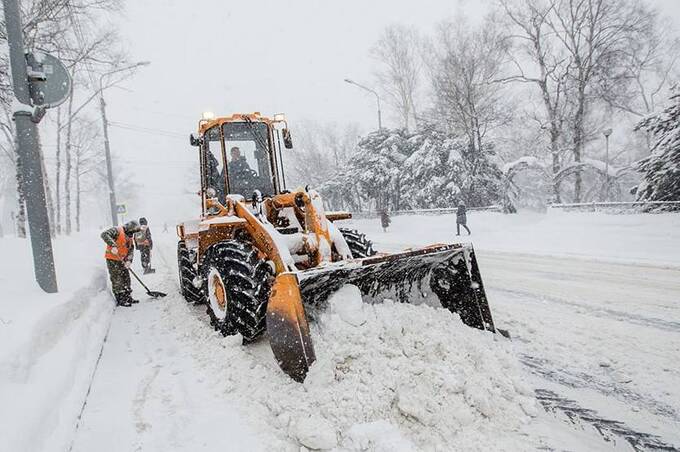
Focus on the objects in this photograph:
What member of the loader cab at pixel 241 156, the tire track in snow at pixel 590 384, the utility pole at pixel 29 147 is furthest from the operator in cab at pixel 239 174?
the tire track in snow at pixel 590 384

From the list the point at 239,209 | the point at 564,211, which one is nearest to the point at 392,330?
the point at 239,209

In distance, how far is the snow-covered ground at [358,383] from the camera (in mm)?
2738

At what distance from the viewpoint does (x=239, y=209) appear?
4820mm

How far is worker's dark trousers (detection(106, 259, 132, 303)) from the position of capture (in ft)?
23.5

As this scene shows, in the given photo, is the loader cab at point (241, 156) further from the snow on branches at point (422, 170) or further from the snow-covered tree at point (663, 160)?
the snow on branches at point (422, 170)

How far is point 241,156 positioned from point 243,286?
7.60 feet

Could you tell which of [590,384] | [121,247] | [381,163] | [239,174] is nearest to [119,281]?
[121,247]

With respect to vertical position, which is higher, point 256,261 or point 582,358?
point 256,261

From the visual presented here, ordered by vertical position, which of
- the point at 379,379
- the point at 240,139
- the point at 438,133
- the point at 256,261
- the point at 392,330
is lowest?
the point at 379,379

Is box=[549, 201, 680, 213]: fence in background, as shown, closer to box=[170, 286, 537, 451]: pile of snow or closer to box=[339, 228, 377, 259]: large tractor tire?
box=[339, 228, 377, 259]: large tractor tire

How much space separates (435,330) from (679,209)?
1272cm

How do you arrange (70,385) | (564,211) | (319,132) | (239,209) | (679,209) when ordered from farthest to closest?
(319,132)
(564,211)
(679,209)
(239,209)
(70,385)

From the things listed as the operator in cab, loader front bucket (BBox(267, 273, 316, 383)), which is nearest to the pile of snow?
loader front bucket (BBox(267, 273, 316, 383))

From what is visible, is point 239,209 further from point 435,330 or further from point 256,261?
point 435,330
